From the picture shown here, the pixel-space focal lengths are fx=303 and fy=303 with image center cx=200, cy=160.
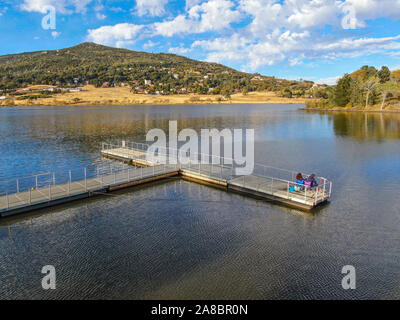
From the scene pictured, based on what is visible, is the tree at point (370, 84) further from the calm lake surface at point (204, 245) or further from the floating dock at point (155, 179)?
the floating dock at point (155, 179)

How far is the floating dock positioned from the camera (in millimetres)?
16547

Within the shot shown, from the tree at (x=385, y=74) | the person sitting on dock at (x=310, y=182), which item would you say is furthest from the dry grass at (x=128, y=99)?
the person sitting on dock at (x=310, y=182)

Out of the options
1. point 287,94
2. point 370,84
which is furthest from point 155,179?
point 287,94

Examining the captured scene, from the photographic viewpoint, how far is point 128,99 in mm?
143625

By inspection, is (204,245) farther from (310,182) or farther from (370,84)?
(370,84)

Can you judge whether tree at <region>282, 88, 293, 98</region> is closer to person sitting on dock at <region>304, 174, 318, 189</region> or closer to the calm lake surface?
Result: the calm lake surface

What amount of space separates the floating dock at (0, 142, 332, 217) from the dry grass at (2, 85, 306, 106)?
4652 inches

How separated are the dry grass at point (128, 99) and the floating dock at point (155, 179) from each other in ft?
388

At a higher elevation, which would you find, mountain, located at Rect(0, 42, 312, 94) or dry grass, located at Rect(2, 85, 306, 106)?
mountain, located at Rect(0, 42, 312, 94)

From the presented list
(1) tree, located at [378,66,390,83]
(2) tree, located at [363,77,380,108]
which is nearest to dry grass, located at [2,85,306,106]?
(1) tree, located at [378,66,390,83]

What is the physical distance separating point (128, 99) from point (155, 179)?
12887 cm

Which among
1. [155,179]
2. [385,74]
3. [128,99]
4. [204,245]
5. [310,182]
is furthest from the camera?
[128,99]

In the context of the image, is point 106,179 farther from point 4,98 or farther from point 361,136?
point 4,98

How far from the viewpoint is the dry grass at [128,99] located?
427 feet
